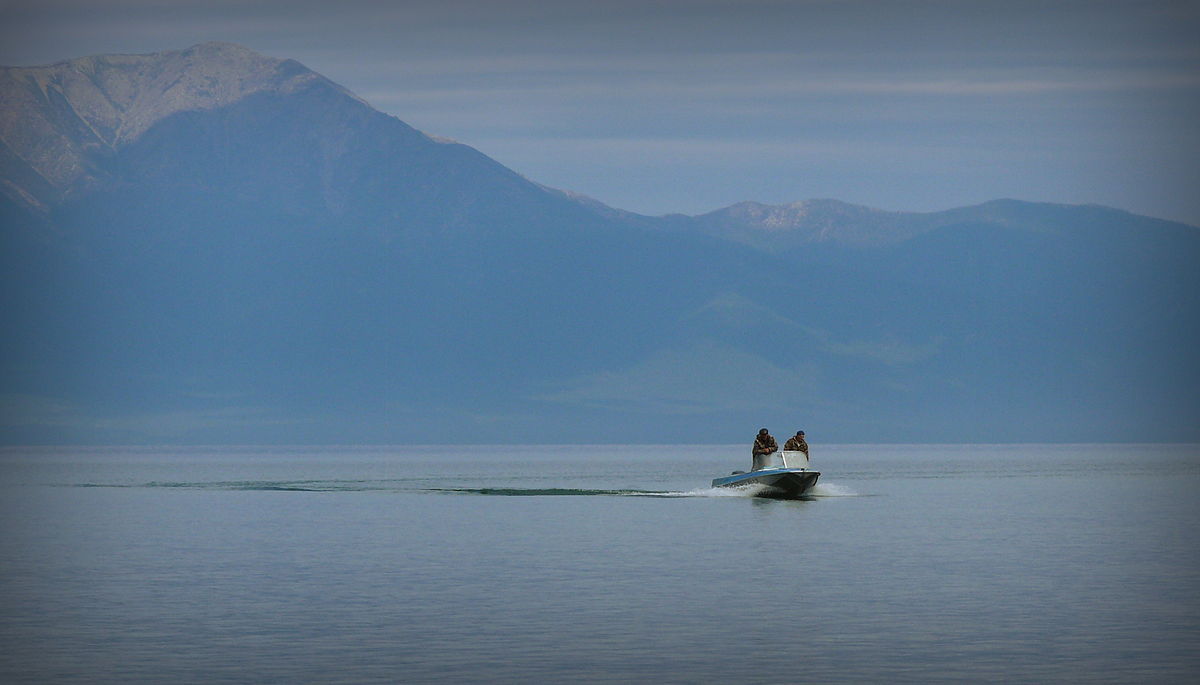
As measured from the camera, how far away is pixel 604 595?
52.3m

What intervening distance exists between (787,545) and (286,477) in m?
115

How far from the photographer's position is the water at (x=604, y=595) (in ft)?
128

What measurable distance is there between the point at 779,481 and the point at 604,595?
52.7 metres

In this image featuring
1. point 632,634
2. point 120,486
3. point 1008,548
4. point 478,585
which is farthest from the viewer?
point 120,486

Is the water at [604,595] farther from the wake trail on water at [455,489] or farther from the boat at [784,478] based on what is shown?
the wake trail on water at [455,489]

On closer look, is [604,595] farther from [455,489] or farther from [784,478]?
[455,489]

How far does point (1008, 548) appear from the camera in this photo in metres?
71.4

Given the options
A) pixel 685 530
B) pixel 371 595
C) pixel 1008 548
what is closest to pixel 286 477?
pixel 685 530

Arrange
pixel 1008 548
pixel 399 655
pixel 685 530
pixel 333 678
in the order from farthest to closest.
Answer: pixel 685 530 < pixel 1008 548 < pixel 399 655 < pixel 333 678

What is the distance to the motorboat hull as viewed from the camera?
102875 millimetres

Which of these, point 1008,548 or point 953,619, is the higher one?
point 1008,548

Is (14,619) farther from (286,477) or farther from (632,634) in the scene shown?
(286,477)

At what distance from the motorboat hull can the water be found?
2526 mm

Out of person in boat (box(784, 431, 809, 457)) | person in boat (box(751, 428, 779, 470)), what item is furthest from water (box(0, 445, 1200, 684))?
person in boat (box(784, 431, 809, 457))
